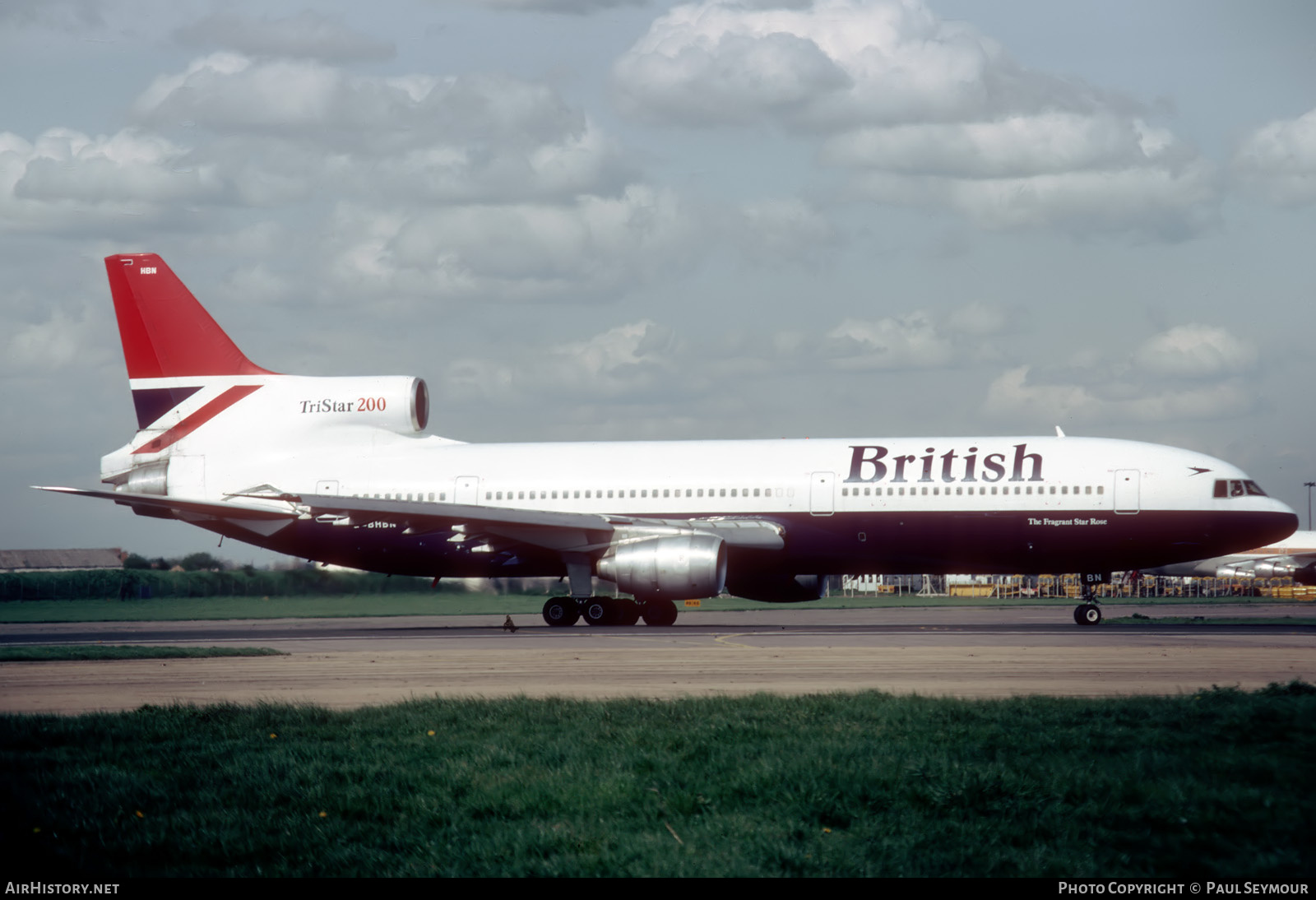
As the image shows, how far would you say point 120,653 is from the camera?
21.3 metres

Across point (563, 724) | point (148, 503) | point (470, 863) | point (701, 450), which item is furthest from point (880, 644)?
point (148, 503)

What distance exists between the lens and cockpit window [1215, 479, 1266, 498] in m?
28.4

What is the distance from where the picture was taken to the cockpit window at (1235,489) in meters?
28.4

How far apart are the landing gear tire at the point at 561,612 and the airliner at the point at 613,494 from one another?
0.05 m

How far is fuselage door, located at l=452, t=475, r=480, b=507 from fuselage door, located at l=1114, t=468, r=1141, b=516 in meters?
15.1

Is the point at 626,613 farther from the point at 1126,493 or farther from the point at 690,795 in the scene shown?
the point at 690,795

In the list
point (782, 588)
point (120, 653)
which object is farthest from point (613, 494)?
point (120, 653)

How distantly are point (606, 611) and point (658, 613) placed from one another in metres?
1.26

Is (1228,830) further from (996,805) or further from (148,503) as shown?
(148,503)

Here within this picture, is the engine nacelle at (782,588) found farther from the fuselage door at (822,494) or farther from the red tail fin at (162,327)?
the red tail fin at (162,327)

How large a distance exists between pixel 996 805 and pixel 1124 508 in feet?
72.1

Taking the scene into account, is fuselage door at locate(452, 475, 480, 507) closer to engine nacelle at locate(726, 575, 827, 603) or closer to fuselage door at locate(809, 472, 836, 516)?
engine nacelle at locate(726, 575, 827, 603)

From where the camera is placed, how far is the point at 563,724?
1158cm

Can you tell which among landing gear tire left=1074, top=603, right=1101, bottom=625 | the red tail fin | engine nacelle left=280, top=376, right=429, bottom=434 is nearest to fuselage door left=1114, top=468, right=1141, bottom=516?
landing gear tire left=1074, top=603, right=1101, bottom=625
